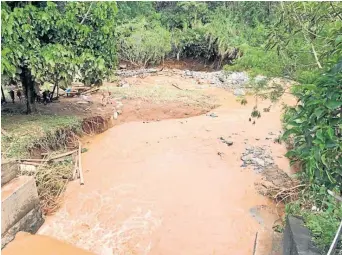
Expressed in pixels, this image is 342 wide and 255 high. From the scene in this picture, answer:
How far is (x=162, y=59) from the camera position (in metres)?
14.8

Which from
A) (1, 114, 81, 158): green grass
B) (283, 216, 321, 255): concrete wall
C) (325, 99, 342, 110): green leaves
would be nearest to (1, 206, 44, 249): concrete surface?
(1, 114, 81, 158): green grass

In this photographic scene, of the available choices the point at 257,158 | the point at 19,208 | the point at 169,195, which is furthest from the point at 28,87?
the point at 257,158

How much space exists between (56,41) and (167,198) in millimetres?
3373

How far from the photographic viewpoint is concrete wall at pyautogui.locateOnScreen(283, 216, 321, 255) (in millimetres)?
2724

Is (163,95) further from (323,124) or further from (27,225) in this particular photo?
(323,124)

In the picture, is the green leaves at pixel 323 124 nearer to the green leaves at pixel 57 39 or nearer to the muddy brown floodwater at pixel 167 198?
the muddy brown floodwater at pixel 167 198

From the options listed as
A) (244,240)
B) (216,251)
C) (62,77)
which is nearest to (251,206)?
(244,240)

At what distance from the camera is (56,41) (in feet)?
19.1

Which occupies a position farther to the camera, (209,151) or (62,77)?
(209,151)

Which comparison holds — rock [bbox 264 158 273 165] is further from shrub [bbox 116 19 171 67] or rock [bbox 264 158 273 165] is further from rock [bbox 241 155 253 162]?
shrub [bbox 116 19 171 67]

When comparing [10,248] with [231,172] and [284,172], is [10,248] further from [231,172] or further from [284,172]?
[284,172]

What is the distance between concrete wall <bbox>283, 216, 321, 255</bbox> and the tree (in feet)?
13.9

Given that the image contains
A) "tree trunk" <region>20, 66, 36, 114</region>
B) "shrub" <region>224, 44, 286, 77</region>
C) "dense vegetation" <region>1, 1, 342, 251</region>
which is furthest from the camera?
"tree trunk" <region>20, 66, 36, 114</region>

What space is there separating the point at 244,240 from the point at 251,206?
77 centimetres
